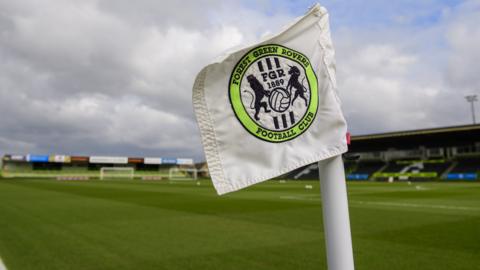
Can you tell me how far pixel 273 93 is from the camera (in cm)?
200

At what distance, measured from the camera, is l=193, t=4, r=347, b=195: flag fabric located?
6.40ft

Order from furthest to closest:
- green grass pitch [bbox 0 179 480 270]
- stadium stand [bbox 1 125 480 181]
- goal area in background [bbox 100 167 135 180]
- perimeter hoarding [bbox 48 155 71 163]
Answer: goal area in background [bbox 100 167 135 180] → perimeter hoarding [bbox 48 155 71 163] → stadium stand [bbox 1 125 480 181] → green grass pitch [bbox 0 179 480 270]

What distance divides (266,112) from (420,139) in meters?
61.6

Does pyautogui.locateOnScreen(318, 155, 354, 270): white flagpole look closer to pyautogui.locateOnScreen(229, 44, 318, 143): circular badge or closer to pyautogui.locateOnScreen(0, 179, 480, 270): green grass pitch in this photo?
pyautogui.locateOnScreen(229, 44, 318, 143): circular badge

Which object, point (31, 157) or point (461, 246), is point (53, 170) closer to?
point (31, 157)

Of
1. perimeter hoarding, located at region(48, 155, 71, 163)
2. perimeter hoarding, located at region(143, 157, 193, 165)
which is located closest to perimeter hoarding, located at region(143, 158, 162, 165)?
perimeter hoarding, located at region(143, 157, 193, 165)

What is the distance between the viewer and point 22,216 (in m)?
12.9

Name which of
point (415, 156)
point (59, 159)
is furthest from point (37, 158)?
point (415, 156)

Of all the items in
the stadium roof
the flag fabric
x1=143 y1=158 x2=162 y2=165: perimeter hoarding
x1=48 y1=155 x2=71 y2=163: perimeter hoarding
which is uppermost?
x1=48 y1=155 x2=71 y2=163: perimeter hoarding

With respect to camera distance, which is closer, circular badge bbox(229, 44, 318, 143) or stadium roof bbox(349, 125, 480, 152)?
circular badge bbox(229, 44, 318, 143)

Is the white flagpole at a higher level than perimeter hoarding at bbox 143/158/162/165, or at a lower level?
lower

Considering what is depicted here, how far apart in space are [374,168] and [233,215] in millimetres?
57781

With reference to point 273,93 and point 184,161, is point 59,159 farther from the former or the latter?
point 273,93

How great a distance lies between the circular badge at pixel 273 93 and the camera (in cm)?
197
